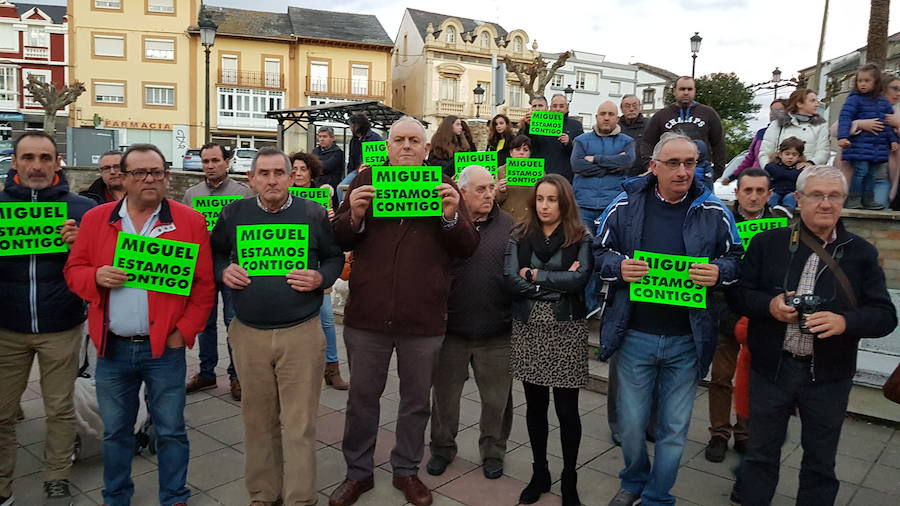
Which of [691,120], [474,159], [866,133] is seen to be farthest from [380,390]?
[866,133]

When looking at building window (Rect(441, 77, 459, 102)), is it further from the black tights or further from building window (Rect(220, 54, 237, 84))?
the black tights

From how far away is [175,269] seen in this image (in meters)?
3.54

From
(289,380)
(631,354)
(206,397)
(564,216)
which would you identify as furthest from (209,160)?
(631,354)

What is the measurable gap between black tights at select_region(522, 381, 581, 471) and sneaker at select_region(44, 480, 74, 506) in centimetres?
285

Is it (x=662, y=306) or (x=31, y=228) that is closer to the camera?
(x=662, y=306)

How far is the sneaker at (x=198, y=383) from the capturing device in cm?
594

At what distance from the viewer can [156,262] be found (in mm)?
3502

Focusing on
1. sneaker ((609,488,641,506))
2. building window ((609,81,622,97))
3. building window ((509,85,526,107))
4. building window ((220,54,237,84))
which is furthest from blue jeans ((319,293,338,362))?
building window ((609,81,622,97))

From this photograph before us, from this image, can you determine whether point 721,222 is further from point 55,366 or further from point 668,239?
point 55,366

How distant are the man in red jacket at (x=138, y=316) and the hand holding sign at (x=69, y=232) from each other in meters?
0.24

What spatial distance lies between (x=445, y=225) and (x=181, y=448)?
6.68ft

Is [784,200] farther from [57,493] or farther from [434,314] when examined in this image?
[57,493]

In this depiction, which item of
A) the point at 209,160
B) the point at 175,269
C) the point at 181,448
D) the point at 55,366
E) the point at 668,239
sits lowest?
the point at 181,448

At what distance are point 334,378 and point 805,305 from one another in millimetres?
4360
